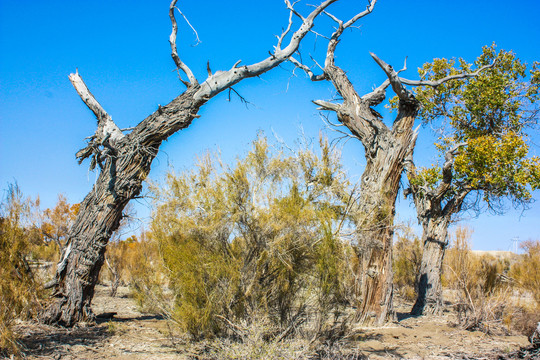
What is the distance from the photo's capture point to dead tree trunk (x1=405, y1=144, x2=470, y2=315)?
11289mm

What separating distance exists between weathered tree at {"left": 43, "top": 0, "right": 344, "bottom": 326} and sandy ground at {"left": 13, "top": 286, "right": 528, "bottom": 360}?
64cm

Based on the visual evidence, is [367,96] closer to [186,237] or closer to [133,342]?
[186,237]

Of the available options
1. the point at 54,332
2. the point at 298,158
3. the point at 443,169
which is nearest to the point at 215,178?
the point at 298,158

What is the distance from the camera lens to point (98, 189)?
764 centimetres

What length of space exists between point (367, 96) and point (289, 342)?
23.2 feet

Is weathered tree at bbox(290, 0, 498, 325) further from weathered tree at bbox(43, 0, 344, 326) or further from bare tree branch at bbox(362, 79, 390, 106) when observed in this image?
weathered tree at bbox(43, 0, 344, 326)

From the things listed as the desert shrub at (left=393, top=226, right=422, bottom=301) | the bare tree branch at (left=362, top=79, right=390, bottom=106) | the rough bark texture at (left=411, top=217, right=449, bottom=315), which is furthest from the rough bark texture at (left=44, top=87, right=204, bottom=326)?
the desert shrub at (left=393, top=226, right=422, bottom=301)

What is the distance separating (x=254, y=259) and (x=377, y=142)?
549 centimetres

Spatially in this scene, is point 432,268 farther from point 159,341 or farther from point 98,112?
point 98,112

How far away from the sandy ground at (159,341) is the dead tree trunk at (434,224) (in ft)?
5.17

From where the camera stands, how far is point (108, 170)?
25.3 ft

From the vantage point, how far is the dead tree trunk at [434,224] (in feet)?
37.0

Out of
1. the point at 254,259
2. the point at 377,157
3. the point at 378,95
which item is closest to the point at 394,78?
the point at 378,95

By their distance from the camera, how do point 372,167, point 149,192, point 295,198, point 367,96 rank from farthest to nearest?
point 367,96 < point 372,167 < point 149,192 < point 295,198
